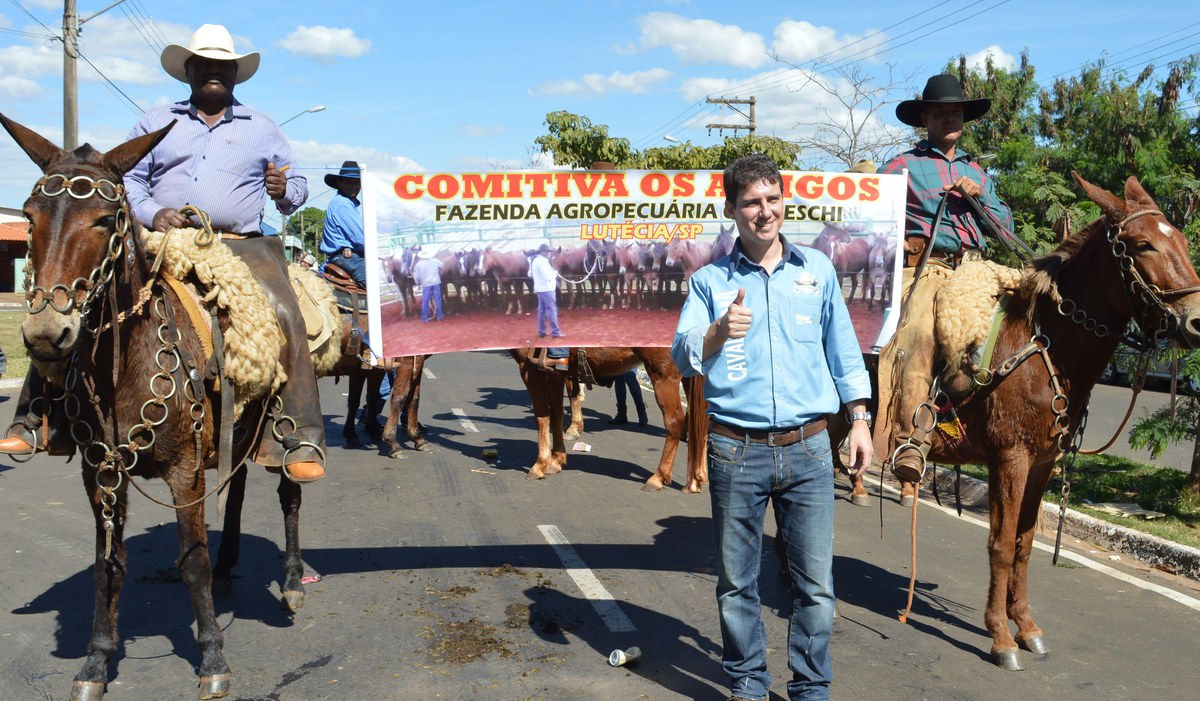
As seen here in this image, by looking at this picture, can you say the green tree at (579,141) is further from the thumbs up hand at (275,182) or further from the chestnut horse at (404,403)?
Answer: the thumbs up hand at (275,182)

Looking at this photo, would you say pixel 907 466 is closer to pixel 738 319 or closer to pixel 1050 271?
pixel 1050 271

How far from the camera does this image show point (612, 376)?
10594mm

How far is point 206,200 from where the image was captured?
5570 millimetres

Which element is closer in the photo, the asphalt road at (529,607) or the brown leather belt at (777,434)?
the brown leather belt at (777,434)

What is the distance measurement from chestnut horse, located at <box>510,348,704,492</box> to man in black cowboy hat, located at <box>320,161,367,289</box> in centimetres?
219

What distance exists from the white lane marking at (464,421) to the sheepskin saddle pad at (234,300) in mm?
8387

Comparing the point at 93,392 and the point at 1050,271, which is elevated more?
the point at 1050,271

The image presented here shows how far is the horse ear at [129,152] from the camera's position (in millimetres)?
4160

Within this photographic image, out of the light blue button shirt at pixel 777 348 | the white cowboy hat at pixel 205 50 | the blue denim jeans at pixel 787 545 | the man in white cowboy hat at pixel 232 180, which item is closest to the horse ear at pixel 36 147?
the man in white cowboy hat at pixel 232 180

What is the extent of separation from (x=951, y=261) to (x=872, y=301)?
0.72 metres

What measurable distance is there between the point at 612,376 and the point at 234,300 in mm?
6027

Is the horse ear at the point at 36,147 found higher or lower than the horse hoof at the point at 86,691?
higher

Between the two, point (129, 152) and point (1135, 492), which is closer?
point (129, 152)

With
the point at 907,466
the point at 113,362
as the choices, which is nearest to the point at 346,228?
the point at 113,362
